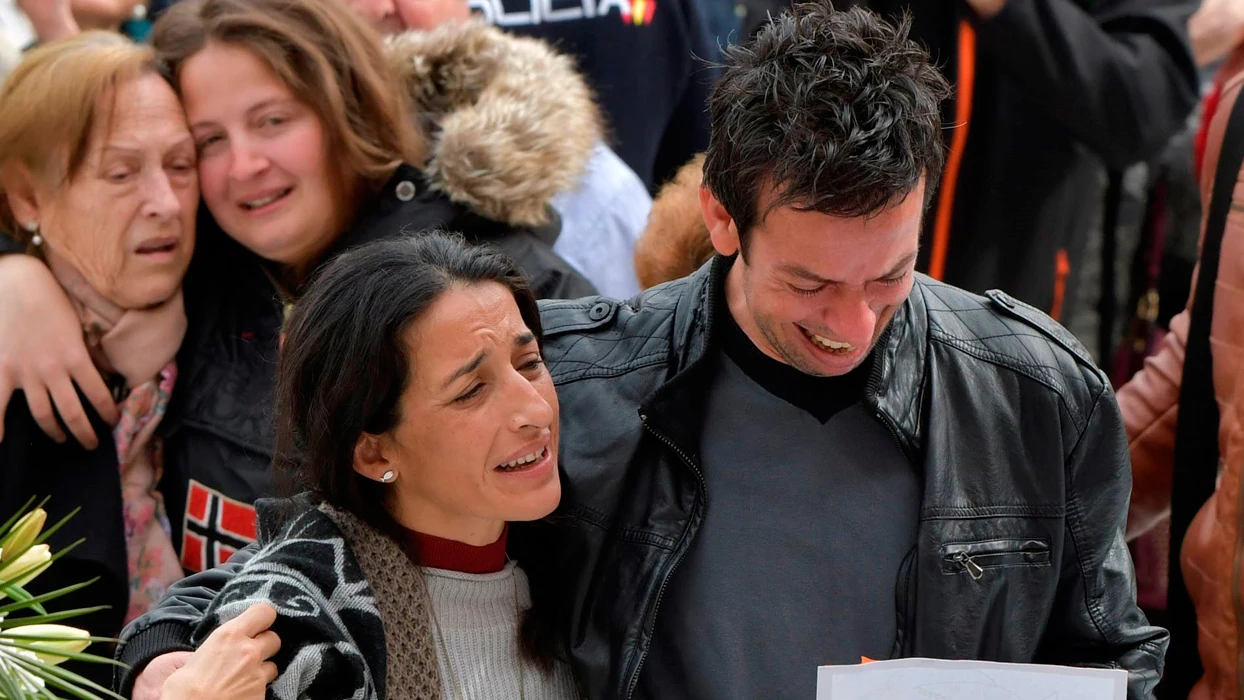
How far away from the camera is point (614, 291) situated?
306cm

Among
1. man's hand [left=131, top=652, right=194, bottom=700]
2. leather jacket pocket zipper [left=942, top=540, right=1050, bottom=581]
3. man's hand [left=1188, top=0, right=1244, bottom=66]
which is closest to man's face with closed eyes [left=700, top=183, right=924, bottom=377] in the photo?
leather jacket pocket zipper [left=942, top=540, right=1050, bottom=581]

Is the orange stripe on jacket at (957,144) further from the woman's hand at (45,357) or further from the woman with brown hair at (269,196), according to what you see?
the woman's hand at (45,357)

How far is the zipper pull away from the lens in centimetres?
187

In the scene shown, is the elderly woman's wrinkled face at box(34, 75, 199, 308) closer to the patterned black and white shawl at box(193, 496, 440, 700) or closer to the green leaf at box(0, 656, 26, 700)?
the patterned black and white shawl at box(193, 496, 440, 700)

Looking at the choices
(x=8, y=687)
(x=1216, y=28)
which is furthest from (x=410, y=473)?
(x=1216, y=28)

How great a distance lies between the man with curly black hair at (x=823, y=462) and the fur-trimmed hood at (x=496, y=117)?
77 cm

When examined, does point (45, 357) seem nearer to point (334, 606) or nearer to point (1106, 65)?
point (334, 606)

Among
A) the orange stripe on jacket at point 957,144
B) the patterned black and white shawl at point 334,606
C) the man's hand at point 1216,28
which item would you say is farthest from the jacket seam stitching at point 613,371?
the orange stripe on jacket at point 957,144

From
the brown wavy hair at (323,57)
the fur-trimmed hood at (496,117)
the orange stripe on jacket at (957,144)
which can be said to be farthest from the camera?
the orange stripe on jacket at (957,144)

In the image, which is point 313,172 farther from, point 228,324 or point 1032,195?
point 1032,195

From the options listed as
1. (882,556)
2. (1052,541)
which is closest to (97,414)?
(882,556)

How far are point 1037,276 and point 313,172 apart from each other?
5.87 feet

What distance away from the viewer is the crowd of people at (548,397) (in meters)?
1.84

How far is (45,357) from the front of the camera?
2486 millimetres
